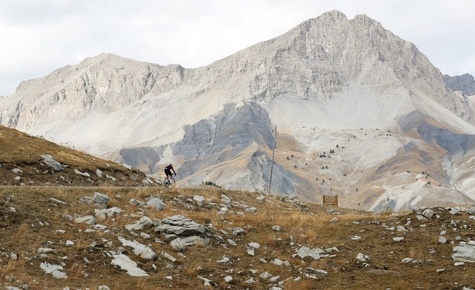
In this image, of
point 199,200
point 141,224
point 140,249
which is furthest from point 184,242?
point 199,200

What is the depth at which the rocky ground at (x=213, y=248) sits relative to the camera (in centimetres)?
1853

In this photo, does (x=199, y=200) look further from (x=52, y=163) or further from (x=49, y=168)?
(x=52, y=163)

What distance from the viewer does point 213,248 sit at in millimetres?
22422

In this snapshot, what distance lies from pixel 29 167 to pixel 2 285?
77.2ft

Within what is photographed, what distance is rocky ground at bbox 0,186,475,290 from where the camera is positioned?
60.8 ft

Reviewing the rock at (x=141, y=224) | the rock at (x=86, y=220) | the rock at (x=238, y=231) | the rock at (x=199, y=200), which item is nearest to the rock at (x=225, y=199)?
the rock at (x=199, y=200)

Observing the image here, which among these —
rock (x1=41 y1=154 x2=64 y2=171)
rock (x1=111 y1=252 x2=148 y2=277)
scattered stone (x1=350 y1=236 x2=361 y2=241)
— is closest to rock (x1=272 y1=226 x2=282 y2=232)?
scattered stone (x1=350 y1=236 x2=361 y2=241)

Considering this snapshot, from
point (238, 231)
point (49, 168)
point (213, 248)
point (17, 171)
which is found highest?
point (49, 168)

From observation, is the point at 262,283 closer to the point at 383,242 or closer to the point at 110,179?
the point at 383,242

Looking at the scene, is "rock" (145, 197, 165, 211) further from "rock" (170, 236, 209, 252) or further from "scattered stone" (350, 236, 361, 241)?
"scattered stone" (350, 236, 361, 241)

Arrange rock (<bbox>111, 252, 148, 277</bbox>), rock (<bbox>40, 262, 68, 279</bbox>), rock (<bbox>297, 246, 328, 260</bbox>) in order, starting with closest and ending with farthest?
rock (<bbox>40, 262, 68, 279</bbox>), rock (<bbox>111, 252, 148, 277</bbox>), rock (<bbox>297, 246, 328, 260</bbox>)

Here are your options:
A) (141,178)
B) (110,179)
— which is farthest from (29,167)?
(141,178)

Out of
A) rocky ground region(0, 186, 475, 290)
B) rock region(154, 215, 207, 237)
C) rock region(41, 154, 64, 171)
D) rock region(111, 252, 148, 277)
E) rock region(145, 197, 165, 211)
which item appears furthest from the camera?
rock region(41, 154, 64, 171)

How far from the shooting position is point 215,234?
23.6 metres
